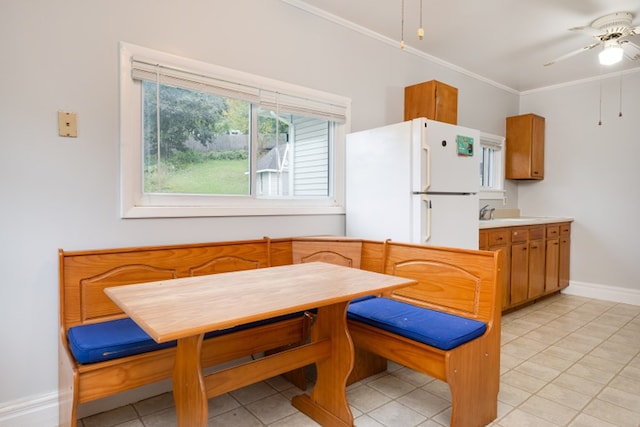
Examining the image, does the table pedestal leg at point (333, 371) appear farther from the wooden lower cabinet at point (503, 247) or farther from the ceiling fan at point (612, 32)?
the ceiling fan at point (612, 32)

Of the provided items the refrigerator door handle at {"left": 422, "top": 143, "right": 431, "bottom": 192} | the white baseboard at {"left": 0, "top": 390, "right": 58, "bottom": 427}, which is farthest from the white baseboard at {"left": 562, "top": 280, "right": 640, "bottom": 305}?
the white baseboard at {"left": 0, "top": 390, "right": 58, "bottom": 427}

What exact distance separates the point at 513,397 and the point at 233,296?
1823mm

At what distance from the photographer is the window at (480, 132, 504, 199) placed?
186 inches

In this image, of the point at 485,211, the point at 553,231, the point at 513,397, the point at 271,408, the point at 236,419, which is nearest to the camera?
the point at 236,419

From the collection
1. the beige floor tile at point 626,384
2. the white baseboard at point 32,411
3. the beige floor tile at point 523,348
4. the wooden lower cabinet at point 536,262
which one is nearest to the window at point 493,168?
the wooden lower cabinet at point 536,262

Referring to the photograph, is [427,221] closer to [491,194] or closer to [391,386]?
[391,386]

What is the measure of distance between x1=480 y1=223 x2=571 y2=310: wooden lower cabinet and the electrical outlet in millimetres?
3180

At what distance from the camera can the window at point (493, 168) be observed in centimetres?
472

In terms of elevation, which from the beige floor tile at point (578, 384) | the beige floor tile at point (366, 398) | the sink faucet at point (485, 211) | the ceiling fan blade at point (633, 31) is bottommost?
the beige floor tile at point (366, 398)

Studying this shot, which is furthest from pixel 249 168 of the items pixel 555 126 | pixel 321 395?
pixel 555 126

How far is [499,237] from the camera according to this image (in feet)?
12.0

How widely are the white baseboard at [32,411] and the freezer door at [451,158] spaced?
8.29 feet

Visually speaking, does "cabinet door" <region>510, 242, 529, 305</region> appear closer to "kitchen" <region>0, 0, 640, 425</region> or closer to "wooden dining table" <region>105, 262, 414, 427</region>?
"kitchen" <region>0, 0, 640, 425</region>

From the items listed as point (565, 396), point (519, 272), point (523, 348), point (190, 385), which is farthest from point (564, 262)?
point (190, 385)
